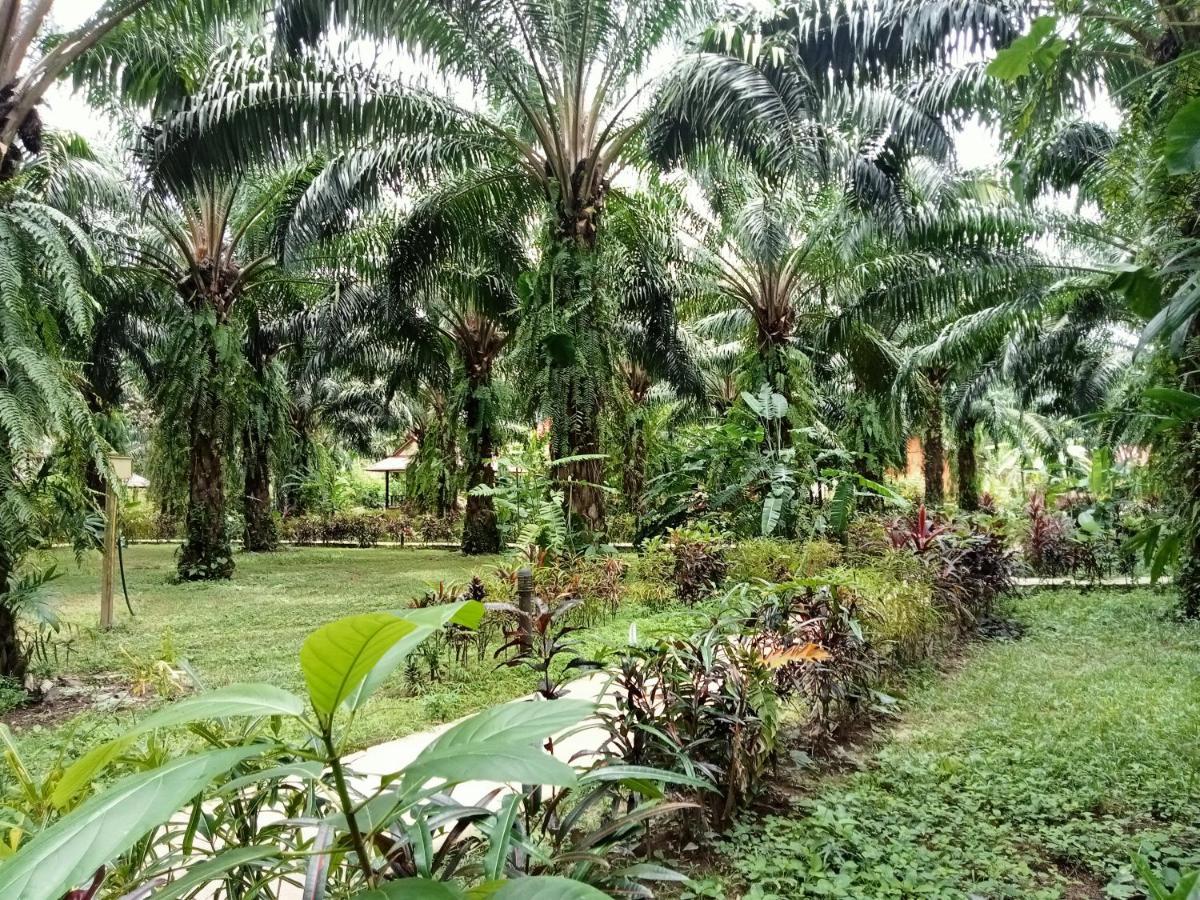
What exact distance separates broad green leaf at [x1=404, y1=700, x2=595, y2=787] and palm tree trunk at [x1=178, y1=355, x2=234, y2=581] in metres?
11.5

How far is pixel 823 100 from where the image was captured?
7109 mm

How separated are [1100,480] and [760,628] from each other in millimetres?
9719

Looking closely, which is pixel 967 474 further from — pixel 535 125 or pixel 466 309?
pixel 535 125

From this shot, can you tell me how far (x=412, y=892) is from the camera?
2.98ft

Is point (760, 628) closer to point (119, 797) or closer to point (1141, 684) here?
point (1141, 684)

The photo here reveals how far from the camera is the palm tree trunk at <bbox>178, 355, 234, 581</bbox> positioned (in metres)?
11.2

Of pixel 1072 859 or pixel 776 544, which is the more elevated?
pixel 776 544

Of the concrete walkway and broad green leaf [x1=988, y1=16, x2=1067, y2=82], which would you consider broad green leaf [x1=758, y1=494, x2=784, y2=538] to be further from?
broad green leaf [x1=988, y1=16, x2=1067, y2=82]

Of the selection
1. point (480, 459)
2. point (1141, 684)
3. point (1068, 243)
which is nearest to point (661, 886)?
point (1141, 684)

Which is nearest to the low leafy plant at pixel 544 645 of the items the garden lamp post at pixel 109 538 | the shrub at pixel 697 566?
the shrub at pixel 697 566

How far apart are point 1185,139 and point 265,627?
310 inches

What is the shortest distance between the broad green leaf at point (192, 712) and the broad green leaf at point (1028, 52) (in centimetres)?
240

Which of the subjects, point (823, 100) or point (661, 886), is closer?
point (661, 886)

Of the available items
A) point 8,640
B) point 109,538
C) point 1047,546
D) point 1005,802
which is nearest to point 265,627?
point 109,538
